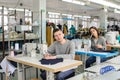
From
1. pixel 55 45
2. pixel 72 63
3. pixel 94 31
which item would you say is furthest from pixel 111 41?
pixel 72 63

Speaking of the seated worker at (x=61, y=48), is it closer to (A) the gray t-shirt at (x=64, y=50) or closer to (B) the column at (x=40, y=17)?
(A) the gray t-shirt at (x=64, y=50)

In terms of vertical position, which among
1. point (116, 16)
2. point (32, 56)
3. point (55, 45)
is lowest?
point (32, 56)

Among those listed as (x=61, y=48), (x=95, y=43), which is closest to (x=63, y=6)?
(x=95, y=43)

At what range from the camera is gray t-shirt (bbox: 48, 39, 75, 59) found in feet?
10.00

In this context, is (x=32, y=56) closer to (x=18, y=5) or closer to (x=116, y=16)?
(x=18, y=5)

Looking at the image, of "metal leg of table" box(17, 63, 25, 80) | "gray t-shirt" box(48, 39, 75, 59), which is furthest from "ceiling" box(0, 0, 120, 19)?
"metal leg of table" box(17, 63, 25, 80)

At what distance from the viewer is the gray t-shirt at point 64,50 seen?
305cm

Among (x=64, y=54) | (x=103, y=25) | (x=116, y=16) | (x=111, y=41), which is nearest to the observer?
(x=64, y=54)

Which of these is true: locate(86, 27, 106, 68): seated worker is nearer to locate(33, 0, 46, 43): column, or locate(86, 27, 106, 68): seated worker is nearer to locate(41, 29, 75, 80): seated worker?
locate(41, 29, 75, 80): seated worker

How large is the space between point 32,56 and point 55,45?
46 cm

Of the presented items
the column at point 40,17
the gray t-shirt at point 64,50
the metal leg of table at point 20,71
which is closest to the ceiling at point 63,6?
the column at point 40,17

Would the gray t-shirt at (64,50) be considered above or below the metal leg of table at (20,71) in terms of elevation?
above

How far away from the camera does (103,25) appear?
13945mm

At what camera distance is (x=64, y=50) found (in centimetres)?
314
